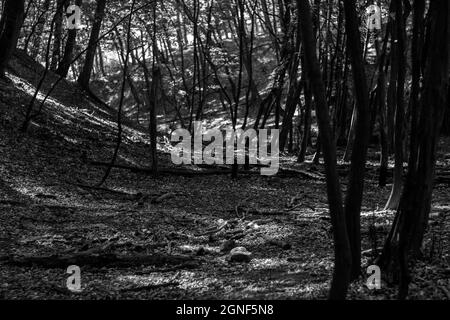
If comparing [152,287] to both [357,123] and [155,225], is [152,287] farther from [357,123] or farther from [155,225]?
[155,225]

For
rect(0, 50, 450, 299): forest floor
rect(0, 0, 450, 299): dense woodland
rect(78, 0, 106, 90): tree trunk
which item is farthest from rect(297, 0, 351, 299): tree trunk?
rect(78, 0, 106, 90): tree trunk

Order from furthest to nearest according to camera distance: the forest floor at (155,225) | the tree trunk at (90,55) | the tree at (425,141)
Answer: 1. the tree trunk at (90,55)
2. the forest floor at (155,225)
3. the tree at (425,141)

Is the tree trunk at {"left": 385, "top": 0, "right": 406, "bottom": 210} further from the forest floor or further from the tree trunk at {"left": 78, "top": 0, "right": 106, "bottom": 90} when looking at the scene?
the tree trunk at {"left": 78, "top": 0, "right": 106, "bottom": 90}

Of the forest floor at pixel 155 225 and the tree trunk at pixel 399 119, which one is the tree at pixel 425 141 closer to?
the forest floor at pixel 155 225

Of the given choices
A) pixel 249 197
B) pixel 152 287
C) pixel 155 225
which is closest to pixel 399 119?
pixel 249 197

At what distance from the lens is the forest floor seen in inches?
227

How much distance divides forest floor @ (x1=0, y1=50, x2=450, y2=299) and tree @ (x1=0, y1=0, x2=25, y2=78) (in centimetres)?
124

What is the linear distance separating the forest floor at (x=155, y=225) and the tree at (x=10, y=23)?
124 centimetres

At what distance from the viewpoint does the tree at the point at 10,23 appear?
14992mm

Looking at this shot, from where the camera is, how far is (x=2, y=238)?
8.00 metres

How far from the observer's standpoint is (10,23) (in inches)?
606

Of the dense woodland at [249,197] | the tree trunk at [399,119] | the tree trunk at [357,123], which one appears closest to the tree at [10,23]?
the dense woodland at [249,197]

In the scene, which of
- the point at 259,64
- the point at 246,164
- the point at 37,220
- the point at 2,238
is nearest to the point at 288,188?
the point at 246,164
